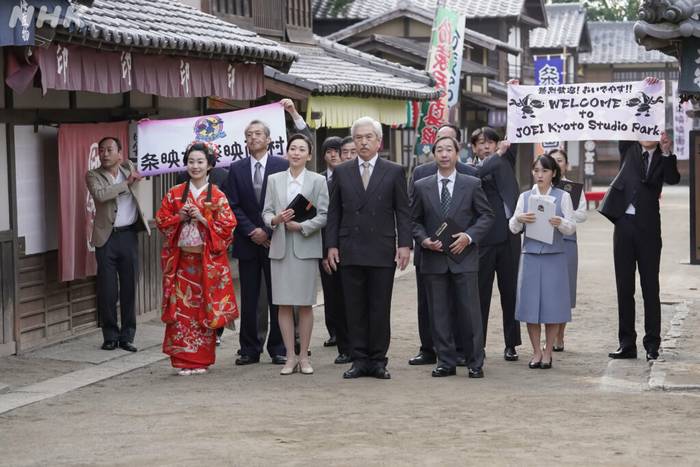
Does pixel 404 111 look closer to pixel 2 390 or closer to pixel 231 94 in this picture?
pixel 231 94

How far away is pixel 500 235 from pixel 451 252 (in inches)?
48.1

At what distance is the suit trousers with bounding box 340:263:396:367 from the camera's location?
973 cm

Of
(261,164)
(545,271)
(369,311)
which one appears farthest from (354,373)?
(261,164)

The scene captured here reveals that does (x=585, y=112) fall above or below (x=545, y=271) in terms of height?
above

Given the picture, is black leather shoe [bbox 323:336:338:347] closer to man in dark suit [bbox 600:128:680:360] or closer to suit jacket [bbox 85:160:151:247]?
suit jacket [bbox 85:160:151:247]

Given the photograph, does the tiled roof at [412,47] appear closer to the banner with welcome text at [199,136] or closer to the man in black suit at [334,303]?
the banner with welcome text at [199,136]

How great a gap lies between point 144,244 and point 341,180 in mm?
4346

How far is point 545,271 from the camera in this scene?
1041 centimetres

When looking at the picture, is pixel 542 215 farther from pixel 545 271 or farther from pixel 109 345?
pixel 109 345

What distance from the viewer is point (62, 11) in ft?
30.7

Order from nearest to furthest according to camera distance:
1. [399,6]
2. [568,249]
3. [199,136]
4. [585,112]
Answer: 1. [585,112]
2. [568,249]
3. [199,136]
4. [399,6]

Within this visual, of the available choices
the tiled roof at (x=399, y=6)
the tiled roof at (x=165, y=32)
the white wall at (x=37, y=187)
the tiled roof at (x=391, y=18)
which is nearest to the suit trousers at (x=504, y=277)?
the tiled roof at (x=165, y=32)

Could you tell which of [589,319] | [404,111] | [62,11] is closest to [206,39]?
[62,11]

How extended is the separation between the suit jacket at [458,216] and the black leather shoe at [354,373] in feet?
3.05
